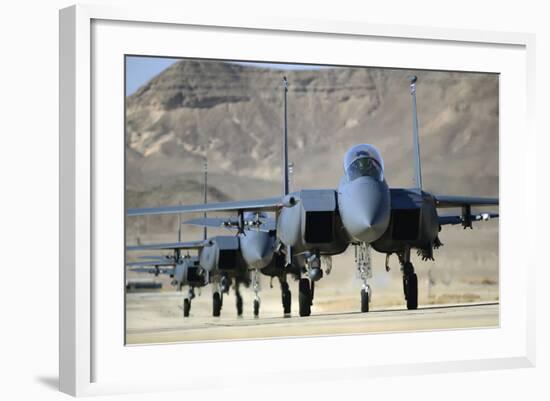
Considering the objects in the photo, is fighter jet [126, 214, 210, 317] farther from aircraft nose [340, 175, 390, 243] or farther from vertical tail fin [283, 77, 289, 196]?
aircraft nose [340, 175, 390, 243]

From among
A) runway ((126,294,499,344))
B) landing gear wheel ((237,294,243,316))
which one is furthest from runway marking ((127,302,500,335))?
landing gear wheel ((237,294,243,316))

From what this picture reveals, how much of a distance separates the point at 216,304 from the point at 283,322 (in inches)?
39.6

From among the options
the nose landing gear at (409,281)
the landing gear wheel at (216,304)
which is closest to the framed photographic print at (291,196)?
the nose landing gear at (409,281)

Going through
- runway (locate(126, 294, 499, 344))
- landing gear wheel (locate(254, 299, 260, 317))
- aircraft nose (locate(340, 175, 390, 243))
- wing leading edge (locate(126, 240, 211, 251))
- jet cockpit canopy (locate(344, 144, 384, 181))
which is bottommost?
runway (locate(126, 294, 499, 344))

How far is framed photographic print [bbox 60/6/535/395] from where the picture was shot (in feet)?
37.0

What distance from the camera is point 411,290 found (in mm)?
13672

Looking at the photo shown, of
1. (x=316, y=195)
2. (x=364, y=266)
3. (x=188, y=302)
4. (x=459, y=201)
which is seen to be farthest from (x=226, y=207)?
(x=459, y=201)

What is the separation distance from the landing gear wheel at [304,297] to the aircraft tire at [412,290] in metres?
1.37

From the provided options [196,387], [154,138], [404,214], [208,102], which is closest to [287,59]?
[208,102]

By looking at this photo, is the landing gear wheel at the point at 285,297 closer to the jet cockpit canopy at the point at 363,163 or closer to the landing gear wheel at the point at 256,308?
the landing gear wheel at the point at 256,308

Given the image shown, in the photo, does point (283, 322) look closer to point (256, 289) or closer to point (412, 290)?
point (256, 289)

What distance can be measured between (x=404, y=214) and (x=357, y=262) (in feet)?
3.36

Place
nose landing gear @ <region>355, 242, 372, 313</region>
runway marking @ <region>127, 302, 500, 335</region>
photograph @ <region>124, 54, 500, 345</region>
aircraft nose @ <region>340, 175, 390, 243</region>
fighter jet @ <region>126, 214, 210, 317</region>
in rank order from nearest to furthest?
1. runway marking @ <region>127, 302, 500, 335</region>
2. photograph @ <region>124, 54, 500, 345</region>
3. fighter jet @ <region>126, 214, 210, 317</region>
4. nose landing gear @ <region>355, 242, 372, 313</region>
5. aircraft nose @ <region>340, 175, 390, 243</region>

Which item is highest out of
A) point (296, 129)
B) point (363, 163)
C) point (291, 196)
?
point (296, 129)
